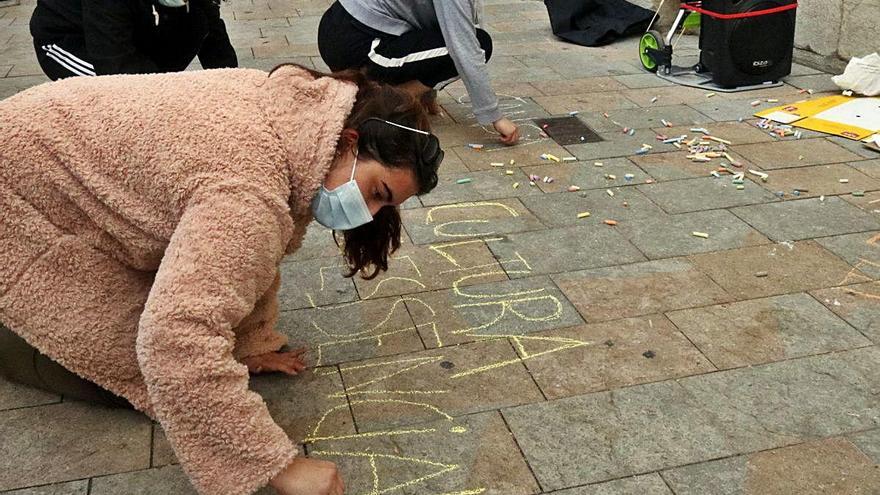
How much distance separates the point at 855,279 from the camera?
3.39 metres

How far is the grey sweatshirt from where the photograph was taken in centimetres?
460

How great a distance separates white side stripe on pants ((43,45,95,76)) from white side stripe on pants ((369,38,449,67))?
1557mm

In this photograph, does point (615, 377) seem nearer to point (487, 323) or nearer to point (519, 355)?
point (519, 355)

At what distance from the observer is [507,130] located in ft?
16.0

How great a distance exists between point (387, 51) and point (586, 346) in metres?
2.42

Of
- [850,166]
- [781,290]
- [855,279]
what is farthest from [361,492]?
[850,166]

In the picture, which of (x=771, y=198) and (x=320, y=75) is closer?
(x=320, y=75)

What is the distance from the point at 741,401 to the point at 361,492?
3.72ft

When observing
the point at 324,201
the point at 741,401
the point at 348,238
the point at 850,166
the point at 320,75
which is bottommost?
the point at 850,166

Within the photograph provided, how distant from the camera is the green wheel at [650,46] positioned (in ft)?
20.4

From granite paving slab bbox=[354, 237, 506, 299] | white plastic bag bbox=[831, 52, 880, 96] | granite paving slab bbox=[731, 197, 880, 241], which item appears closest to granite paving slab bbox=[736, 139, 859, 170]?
granite paving slab bbox=[731, 197, 880, 241]

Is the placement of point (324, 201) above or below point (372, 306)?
above

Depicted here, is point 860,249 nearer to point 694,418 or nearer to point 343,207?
point 694,418

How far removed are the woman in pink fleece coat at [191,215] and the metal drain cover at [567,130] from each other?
2.56m
